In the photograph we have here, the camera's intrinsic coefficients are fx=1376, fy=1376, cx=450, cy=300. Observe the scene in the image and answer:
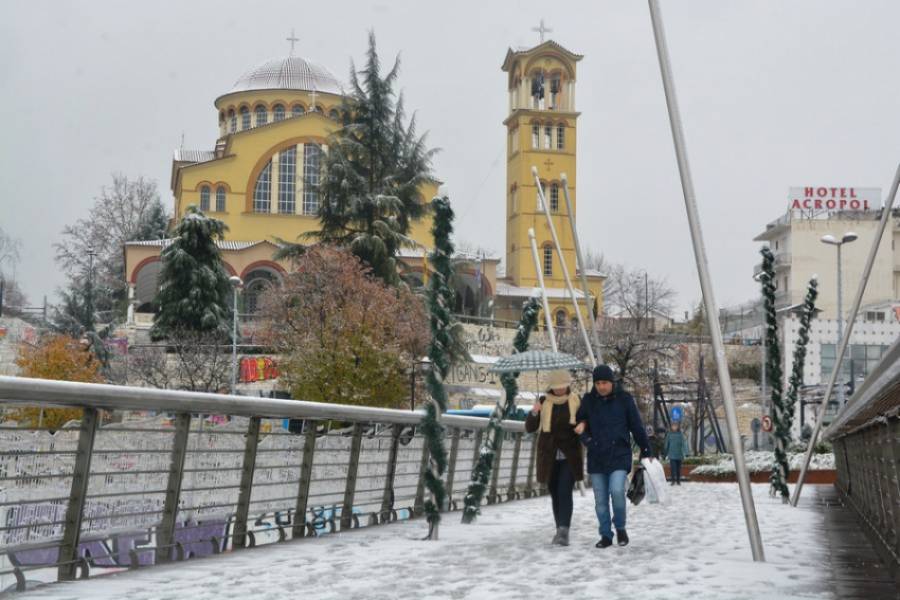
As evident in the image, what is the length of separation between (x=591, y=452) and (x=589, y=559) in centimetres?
162

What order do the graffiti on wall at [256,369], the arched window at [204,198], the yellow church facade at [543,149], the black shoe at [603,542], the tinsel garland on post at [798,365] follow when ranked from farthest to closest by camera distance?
the yellow church facade at [543,149]
the arched window at [204,198]
the graffiti on wall at [256,369]
the tinsel garland on post at [798,365]
the black shoe at [603,542]

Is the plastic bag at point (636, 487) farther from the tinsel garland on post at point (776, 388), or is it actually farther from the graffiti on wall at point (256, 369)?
the graffiti on wall at point (256, 369)

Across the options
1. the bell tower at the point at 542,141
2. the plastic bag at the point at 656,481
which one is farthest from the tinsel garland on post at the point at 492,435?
the bell tower at the point at 542,141

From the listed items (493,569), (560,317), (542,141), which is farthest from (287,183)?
(493,569)

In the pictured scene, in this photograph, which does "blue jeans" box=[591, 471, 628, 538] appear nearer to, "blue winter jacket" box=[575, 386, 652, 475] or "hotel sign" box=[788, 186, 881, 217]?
"blue winter jacket" box=[575, 386, 652, 475]

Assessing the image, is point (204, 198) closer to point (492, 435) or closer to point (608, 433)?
point (492, 435)

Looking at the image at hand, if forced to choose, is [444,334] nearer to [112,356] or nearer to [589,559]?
[589,559]

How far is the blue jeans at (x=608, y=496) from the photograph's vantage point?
435 inches

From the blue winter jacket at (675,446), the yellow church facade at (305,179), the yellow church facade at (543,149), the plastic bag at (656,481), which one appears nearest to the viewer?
the plastic bag at (656,481)

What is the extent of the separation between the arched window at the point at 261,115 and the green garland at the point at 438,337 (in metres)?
81.7

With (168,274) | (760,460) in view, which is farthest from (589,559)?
(168,274)

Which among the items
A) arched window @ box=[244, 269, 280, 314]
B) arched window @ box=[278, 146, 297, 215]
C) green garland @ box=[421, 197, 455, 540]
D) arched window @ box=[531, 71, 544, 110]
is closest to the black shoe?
green garland @ box=[421, 197, 455, 540]

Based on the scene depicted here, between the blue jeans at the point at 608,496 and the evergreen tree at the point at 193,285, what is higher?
the evergreen tree at the point at 193,285

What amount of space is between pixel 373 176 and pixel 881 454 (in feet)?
156
